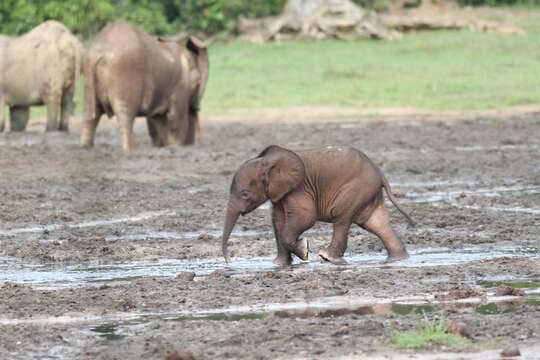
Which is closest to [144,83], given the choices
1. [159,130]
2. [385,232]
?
[159,130]

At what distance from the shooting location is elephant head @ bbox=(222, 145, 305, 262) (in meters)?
11.0

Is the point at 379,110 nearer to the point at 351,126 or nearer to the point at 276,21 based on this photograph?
the point at 351,126

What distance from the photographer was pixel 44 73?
23078 mm

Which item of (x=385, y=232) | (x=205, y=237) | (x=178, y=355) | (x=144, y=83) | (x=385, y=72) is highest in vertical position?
(x=178, y=355)

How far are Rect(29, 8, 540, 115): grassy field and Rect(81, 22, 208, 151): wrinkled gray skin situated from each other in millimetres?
4343

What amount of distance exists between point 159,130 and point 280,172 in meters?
9.82

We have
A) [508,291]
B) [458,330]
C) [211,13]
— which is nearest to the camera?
[458,330]

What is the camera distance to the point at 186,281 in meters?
9.86

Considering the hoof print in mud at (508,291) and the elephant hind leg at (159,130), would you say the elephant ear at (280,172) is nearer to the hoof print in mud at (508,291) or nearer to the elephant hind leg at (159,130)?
Answer: the hoof print in mud at (508,291)

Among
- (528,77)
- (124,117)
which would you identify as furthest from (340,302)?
(528,77)

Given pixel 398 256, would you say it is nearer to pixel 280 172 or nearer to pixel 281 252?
pixel 281 252

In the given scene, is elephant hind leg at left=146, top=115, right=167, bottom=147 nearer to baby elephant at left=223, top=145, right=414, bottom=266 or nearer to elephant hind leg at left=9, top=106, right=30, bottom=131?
elephant hind leg at left=9, top=106, right=30, bottom=131

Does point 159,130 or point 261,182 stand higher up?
point 261,182

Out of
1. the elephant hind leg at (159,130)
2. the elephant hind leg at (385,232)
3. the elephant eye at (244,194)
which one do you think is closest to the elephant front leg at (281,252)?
the elephant eye at (244,194)
